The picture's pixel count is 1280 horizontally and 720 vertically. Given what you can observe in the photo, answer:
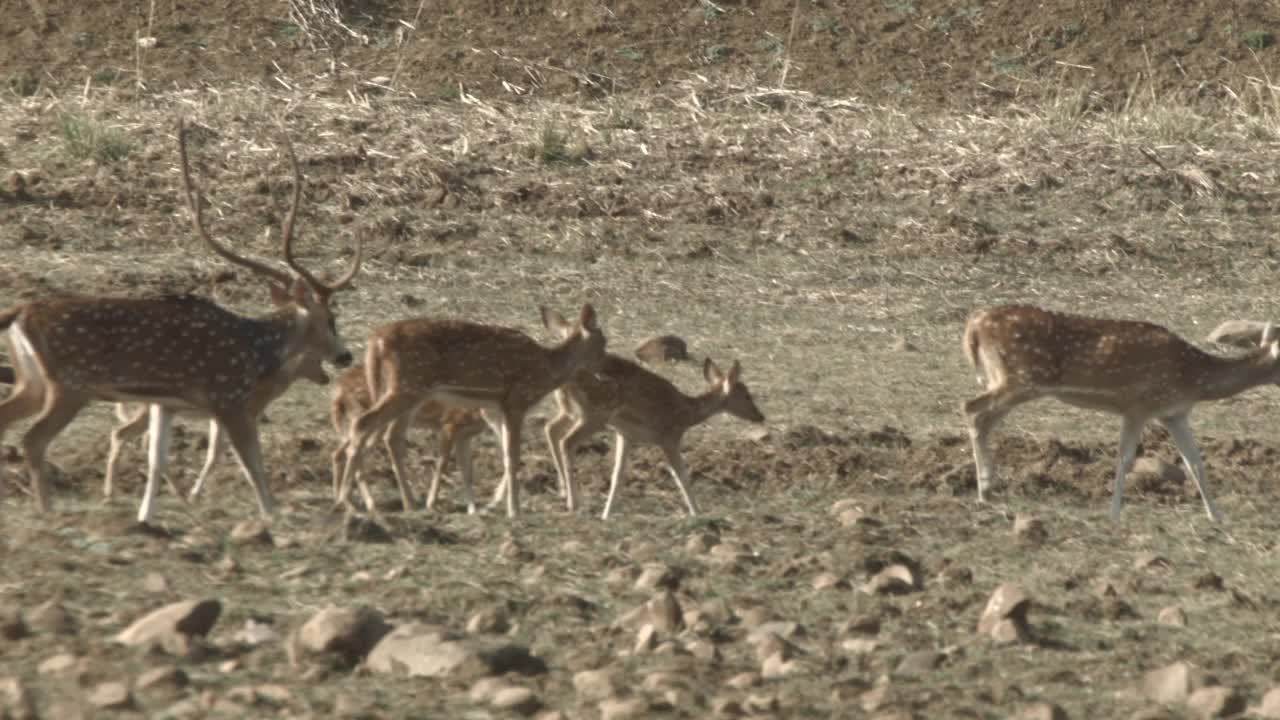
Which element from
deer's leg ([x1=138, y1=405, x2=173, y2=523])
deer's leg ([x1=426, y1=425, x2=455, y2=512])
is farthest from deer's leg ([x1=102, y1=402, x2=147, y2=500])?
deer's leg ([x1=426, y1=425, x2=455, y2=512])

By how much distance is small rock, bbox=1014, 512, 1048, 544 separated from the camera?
37.3 ft

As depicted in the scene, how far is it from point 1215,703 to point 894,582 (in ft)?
6.77

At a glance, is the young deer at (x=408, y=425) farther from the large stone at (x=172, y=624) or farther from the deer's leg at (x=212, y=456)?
the large stone at (x=172, y=624)

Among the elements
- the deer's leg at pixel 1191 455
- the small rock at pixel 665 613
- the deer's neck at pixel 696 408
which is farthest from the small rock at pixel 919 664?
the deer's neck at pixel 696 408

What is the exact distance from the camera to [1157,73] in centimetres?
2509

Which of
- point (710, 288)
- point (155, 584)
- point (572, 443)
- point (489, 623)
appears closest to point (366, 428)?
point (572, 443)

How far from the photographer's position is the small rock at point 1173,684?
806cm

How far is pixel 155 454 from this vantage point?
429 inches

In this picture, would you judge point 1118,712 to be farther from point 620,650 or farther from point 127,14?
point 127,14

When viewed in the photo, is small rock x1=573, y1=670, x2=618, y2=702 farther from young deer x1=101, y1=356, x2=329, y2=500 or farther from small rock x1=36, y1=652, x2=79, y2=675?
young deer x1=101, y1=356, x2=329, y2=500

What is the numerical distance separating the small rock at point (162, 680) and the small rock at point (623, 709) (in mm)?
1273

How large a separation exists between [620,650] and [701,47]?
16.5 m

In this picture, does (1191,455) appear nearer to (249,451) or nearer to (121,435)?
(249,451)

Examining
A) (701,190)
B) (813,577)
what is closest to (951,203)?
(701,190)
